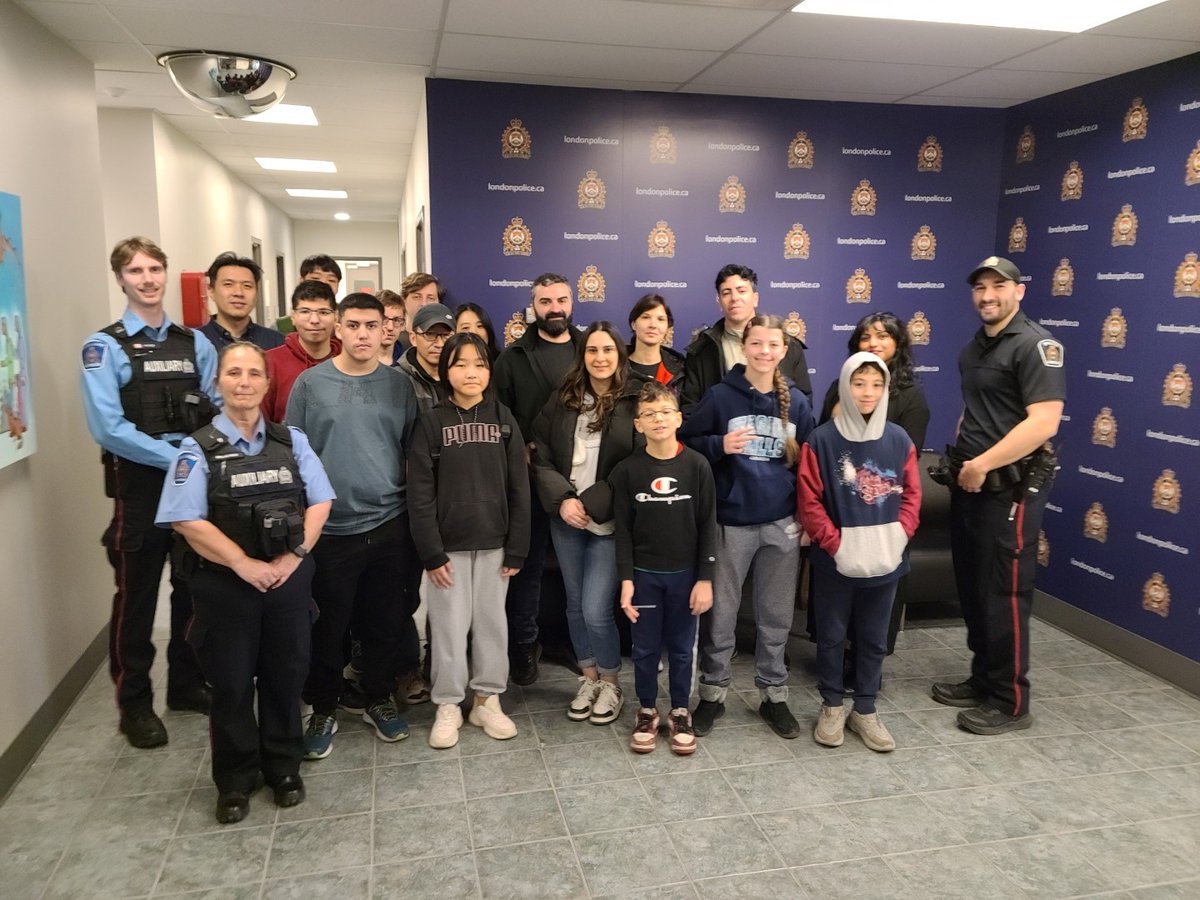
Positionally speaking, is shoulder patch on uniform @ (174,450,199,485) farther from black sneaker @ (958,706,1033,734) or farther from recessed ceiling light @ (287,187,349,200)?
recessed ceiling light @ (287,187,349,200)

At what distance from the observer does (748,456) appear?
3.03m

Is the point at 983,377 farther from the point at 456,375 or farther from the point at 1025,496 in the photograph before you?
the point at 456,375

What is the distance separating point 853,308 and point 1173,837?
3.14 meters

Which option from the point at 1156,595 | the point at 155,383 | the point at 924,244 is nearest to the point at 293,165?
the point at 155,383

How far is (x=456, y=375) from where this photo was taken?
2887mm

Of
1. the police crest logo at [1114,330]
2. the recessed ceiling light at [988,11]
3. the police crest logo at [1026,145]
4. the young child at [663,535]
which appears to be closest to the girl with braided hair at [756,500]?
the young child at [663,535]

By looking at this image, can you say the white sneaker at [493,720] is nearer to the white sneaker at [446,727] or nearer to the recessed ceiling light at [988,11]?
the white sneaker at [446,727]

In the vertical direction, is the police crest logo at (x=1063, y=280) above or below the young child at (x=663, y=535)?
above

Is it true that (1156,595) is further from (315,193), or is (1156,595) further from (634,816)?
(315,193)

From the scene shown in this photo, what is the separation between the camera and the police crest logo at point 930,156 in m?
4.84

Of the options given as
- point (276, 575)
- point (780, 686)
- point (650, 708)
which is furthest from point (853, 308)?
point (276, 575)

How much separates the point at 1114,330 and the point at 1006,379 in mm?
1368

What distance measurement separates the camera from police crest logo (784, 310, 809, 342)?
4.84 metres

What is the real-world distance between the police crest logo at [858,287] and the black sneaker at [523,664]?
2.83 metres
